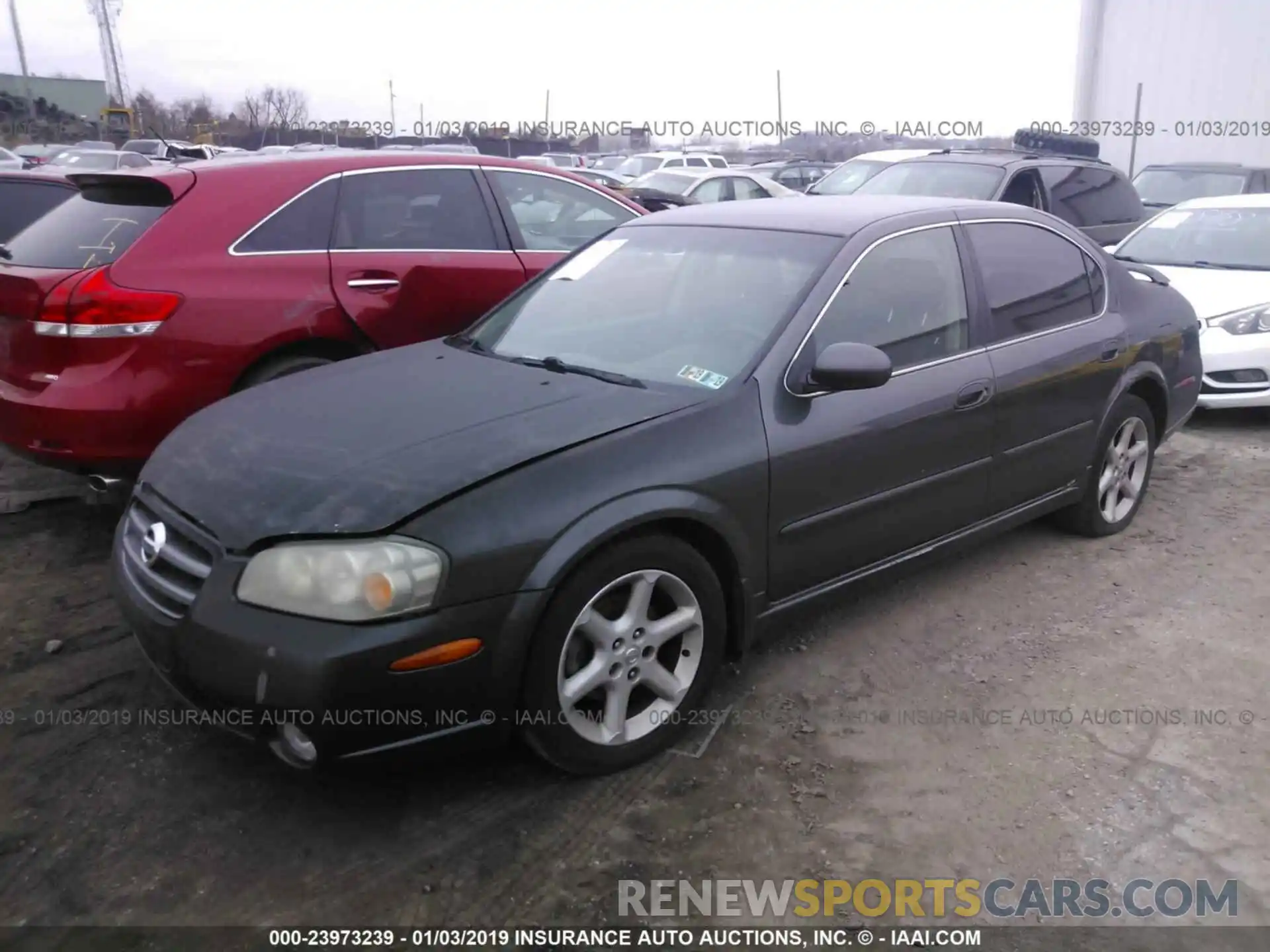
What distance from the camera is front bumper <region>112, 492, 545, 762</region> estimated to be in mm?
2498

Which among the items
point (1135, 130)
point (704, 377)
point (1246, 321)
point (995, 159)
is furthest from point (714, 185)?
point (704, 377)

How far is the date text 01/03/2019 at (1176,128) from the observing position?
23906 mm

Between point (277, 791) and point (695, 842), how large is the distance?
3.89ft

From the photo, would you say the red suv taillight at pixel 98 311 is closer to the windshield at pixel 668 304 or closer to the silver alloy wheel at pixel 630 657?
the windshield at pixel 668 304

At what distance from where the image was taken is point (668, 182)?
16.7m

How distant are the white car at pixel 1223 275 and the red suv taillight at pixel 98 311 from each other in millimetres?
5851

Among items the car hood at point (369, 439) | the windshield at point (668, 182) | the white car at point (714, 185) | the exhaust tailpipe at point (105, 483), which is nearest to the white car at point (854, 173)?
the white car at point (714, 185)

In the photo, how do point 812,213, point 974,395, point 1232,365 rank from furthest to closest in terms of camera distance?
point 1232,365 → point 812,213 → point 974,395

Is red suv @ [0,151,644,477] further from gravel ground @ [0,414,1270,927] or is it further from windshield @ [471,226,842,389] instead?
windshield @ [471,226,842,389]

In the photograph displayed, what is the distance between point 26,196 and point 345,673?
5458 millimetres

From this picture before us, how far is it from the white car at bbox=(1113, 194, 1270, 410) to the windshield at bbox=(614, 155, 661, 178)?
16.8 metres

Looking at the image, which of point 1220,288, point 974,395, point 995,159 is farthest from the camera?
point 995,159

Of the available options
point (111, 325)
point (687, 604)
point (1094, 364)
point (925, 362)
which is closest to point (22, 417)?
point (111, 325)

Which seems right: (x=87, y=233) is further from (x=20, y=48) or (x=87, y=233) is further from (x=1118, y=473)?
(x=20, y=48)
